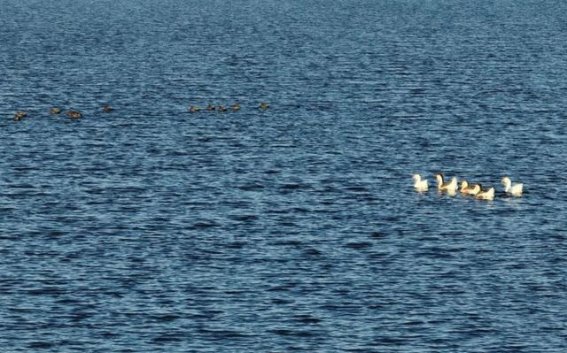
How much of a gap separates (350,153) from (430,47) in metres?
73.1

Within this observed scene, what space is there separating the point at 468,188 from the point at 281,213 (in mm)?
10797

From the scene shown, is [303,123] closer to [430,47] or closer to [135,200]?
[135,200]

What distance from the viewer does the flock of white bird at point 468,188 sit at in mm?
80438

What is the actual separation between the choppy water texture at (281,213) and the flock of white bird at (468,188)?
24.4 inches

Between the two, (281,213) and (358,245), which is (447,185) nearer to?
(281,213)

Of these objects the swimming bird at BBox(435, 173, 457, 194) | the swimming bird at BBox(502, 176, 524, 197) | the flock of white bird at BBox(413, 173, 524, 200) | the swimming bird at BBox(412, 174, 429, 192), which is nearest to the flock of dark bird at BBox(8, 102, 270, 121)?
the flock of white bird at BBox(413, 173, 524, 200)

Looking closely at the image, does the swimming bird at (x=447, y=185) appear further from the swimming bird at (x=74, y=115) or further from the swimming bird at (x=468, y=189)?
the swimming bird at (x=74, y=115)

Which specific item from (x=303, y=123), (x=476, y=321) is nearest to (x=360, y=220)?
(x=476, y=321)

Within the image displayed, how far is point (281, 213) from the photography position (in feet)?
253

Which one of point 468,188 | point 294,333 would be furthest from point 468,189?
point 294,333

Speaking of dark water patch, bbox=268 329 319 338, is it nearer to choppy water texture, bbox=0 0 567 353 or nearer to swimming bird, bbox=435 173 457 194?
choppy water texture, bbox=0 0 567 353

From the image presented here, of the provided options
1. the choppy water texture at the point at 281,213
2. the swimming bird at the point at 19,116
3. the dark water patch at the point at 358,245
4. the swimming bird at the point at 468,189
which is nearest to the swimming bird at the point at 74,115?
the choppy water texture at the point at 281,213

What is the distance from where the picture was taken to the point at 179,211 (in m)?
77.3

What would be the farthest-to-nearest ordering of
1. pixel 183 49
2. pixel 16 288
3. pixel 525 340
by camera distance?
pixel 183 49 → pixel 16 288 → pixel 525 340
